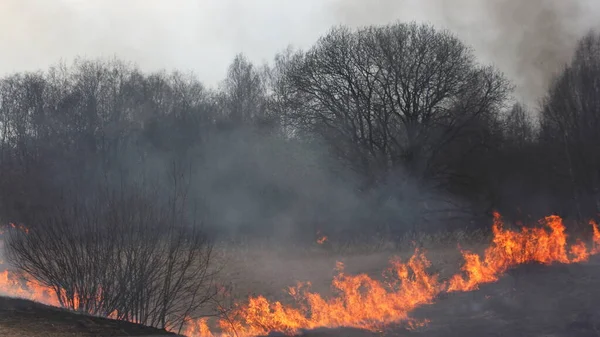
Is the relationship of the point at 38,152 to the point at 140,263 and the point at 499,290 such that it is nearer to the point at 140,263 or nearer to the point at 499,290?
the point at 140,263

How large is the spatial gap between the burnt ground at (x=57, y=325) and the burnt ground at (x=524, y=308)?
286 centimetres

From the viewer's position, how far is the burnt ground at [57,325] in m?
6.14

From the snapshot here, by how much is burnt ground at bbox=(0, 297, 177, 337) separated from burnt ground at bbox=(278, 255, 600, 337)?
2.86 m

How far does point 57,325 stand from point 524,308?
6850mm

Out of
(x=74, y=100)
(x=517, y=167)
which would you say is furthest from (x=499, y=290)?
(x=74, y=100)

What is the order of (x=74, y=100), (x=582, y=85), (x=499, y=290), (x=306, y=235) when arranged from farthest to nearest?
(x=74, y=100), (x=306, y=235), (x=582, y=85), (x=499, y=290)

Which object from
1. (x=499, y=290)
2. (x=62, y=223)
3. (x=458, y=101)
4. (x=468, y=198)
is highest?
(x=458, y=101)

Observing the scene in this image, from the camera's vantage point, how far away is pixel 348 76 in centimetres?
2386

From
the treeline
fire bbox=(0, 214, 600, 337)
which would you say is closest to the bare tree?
fire bbox=(0, 214, 600, 337)

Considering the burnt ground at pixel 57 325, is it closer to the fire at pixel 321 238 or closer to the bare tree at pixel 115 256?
the bare tree at pixel 115 256

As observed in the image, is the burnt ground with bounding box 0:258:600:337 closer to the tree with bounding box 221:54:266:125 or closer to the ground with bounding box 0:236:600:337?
the ground with bounding box 0:236:600:337

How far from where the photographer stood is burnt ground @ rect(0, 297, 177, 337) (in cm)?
614

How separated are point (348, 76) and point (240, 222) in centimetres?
888

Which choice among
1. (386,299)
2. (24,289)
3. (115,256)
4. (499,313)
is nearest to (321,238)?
(386,299)
